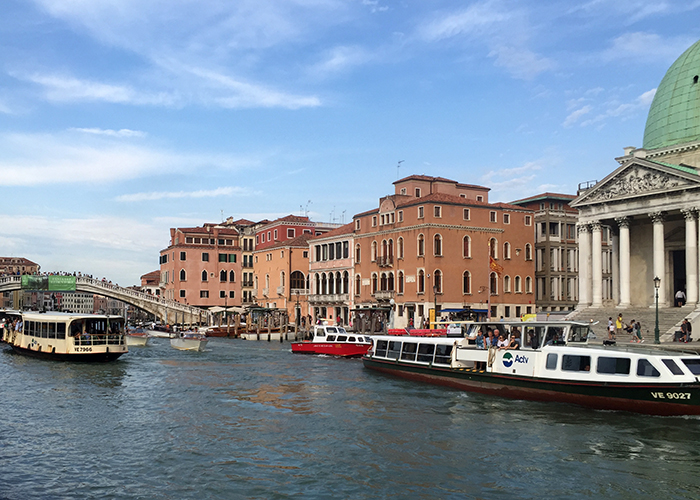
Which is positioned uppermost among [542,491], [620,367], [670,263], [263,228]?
[263,228]

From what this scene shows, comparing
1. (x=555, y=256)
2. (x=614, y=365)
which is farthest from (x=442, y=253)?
(x=614, y=365)

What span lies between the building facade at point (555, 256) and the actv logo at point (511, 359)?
34.6 m

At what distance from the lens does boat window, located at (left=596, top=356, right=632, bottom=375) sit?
20.0m

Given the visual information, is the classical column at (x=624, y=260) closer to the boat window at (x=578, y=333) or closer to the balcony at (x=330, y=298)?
the boat window at (x=578, y=333)

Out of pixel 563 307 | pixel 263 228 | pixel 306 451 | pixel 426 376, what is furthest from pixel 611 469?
pixel 263 228

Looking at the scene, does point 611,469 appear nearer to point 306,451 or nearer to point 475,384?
point 306,451

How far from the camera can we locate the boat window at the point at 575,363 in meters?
21.0

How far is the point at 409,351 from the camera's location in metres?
28.3

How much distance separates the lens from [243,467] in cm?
1424

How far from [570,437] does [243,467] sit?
7.90 metres

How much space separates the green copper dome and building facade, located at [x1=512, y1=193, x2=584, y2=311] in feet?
46.7

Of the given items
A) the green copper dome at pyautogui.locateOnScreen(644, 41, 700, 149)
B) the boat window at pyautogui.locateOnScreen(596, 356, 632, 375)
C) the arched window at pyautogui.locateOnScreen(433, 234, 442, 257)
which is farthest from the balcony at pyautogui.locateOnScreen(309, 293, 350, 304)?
the boat window at pyautogui.locateOnScreen(596, 356, 632, 375)

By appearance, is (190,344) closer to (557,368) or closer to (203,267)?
(557,368)

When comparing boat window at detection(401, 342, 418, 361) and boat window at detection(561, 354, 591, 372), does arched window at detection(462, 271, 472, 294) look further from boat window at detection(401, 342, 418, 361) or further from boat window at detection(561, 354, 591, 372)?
boat window at detection(561, 354, 591, 372)
